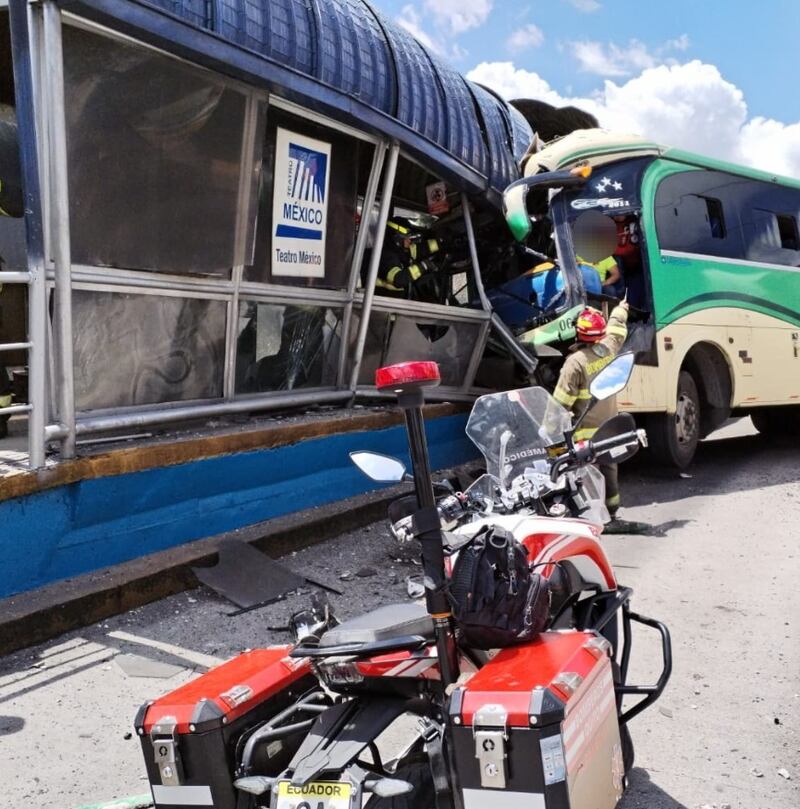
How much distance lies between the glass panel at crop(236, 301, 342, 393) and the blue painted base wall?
60 cm

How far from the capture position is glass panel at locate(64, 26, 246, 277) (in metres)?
5.00

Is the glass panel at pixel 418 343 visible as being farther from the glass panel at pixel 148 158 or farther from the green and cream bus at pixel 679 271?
the glass panel at pixel 148 158

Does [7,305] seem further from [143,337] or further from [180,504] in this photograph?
[180,504]

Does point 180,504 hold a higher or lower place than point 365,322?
lower

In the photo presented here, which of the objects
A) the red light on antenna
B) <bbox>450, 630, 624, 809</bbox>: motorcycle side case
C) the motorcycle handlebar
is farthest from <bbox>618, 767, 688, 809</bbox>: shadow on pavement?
the red light on antenna

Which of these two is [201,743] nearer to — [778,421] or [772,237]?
[772,237]

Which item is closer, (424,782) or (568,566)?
(424,782)

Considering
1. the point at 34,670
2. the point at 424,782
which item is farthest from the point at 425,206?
the point at 424,782

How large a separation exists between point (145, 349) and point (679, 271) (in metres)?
5.40

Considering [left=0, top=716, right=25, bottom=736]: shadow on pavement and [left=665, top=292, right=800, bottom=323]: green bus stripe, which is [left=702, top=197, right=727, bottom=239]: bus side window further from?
[left=0, top=716, right=25, bottom=736]: shadow on pavement

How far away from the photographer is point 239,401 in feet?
20.8

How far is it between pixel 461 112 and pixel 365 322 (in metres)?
2.26

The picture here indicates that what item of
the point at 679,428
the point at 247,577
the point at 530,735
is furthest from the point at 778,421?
the point at 530,735

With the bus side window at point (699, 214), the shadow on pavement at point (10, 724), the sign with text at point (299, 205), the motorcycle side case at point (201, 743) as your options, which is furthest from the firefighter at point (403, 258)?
the motorcycle side case at point (201, 743)
